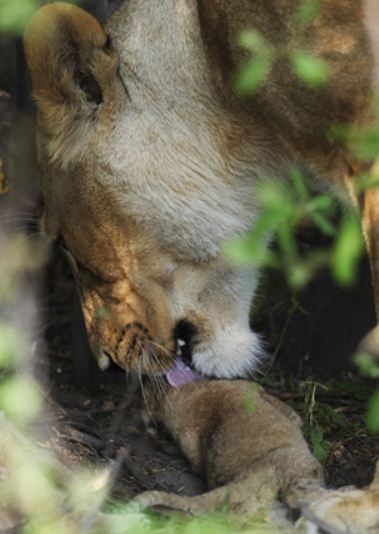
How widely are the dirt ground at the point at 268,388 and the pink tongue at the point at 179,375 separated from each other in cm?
16

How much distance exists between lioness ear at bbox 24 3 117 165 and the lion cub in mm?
680

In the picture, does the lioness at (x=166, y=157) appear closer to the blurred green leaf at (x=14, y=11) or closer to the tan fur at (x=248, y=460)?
the tan fur at (x=248, y=460)

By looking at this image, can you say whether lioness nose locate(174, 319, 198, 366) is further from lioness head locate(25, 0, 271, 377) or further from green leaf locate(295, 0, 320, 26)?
green leaf locate(295, 0, 320, 26)

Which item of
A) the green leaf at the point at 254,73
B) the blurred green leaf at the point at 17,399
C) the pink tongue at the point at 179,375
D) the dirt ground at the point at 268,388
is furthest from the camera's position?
the pink tongue at the point at 179,375

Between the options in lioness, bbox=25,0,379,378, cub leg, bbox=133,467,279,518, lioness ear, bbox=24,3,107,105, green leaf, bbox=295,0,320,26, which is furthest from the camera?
lioness ear, bbox=24,3,107,105

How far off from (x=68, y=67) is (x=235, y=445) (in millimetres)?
946

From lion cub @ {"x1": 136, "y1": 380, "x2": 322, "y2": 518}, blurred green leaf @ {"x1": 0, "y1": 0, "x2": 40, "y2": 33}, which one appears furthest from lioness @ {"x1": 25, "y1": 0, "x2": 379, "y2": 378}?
blurred green leaf @ {"x1": 0, "y1": 0, "x2": 40, "y2": 33}

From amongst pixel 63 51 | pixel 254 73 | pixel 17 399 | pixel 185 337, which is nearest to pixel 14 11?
pixel 63 51

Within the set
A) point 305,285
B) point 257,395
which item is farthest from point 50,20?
point 305,285

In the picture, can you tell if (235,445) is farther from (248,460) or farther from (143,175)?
(143,175)

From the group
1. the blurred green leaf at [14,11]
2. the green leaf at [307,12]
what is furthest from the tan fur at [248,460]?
the blurred green leaf at [14,11]

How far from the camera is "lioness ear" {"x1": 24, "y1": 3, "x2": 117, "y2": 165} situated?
2.82m

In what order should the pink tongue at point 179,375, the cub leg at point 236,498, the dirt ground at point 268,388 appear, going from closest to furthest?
the cub leg at point 236,498, the dirt ground at point 268,388, the pink tongue at point 179,375

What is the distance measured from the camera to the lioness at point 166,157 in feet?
8.80
